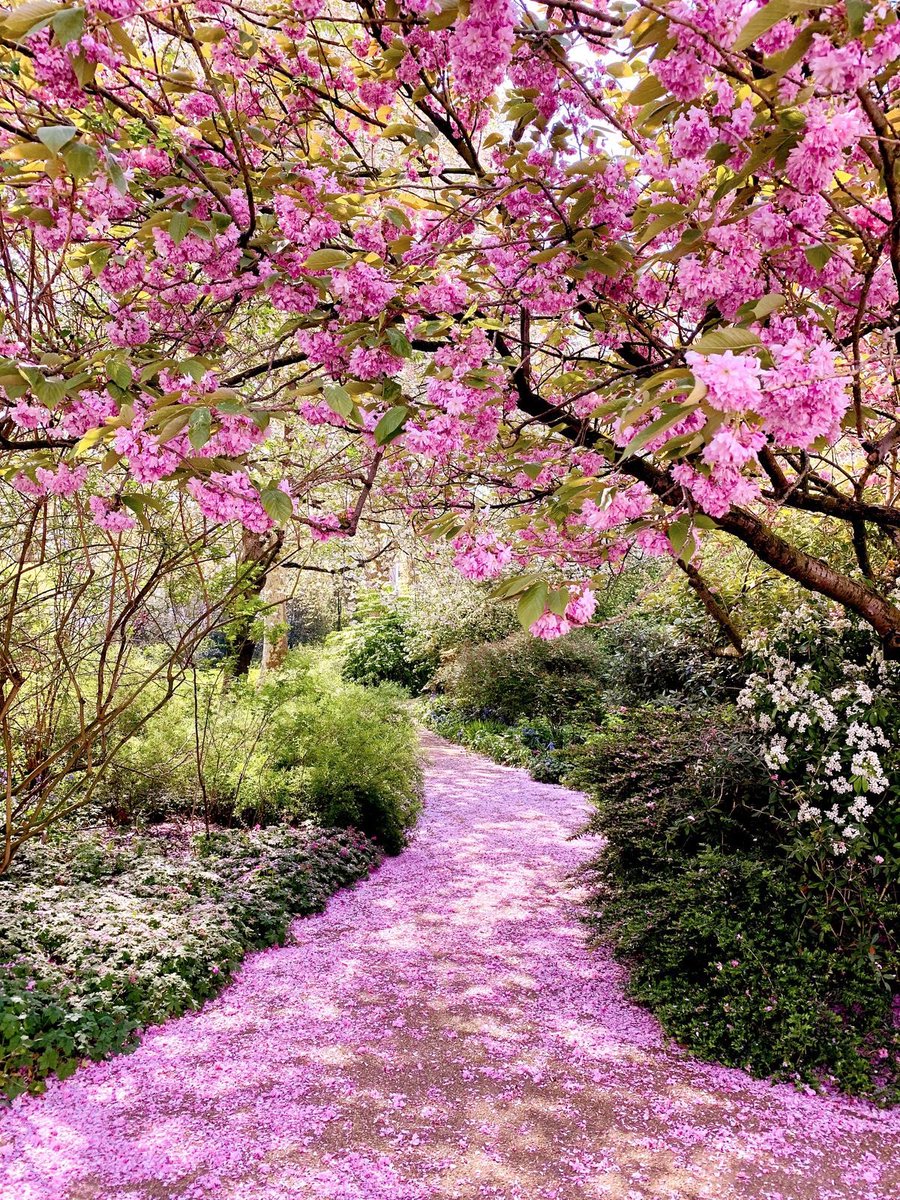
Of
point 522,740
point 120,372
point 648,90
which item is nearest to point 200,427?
point 120,372

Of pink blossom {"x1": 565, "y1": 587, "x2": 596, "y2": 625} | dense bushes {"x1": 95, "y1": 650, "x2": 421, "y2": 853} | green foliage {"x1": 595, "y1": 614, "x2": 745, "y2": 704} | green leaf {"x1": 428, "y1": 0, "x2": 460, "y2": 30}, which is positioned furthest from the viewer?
green foliage {"x1": 595, "y1": 614, "x2": 745, "y2": 704}

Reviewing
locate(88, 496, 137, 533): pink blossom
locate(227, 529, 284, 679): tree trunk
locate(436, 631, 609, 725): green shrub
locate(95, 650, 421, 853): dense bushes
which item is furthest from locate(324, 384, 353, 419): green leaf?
Result: locate(436, 631, 609, 725): green shrub

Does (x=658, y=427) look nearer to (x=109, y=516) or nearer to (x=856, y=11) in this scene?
(x=856, y=11)

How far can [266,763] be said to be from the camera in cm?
646

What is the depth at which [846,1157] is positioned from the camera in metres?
2.88

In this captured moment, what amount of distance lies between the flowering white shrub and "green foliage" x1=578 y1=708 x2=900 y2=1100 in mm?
174

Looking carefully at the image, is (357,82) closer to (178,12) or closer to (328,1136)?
(178,12)

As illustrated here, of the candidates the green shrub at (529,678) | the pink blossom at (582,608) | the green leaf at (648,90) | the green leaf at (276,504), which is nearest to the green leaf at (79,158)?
the green leaf at (276,504)

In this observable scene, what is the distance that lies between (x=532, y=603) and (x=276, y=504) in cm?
71

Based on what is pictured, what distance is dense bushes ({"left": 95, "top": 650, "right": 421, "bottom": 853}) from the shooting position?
20.7ft

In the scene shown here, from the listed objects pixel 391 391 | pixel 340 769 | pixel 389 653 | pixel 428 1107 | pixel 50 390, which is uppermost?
pixel 391 391

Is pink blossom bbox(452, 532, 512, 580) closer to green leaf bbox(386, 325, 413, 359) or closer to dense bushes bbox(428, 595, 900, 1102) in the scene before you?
green leaf bbox(386, 325, 413, 359)

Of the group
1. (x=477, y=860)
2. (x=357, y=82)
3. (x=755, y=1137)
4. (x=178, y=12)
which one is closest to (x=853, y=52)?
(x=178, y=12)

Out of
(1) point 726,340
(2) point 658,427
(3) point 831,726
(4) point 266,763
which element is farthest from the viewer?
(4) point 266,763
